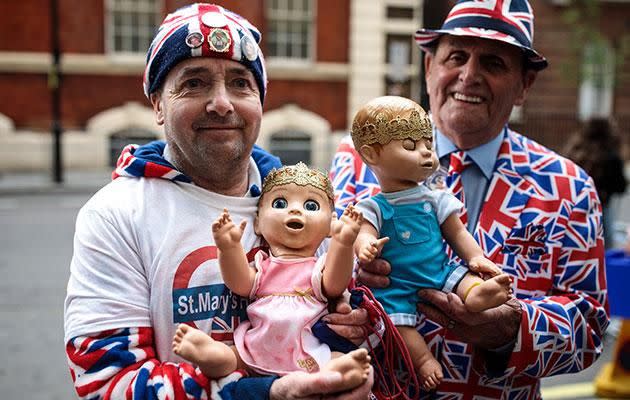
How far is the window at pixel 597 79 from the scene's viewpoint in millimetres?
20016

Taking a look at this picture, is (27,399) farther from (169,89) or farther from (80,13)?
(80,13)

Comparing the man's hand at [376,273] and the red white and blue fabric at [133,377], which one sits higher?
the man's hand at [376,273]

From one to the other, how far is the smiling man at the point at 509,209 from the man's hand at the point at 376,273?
1.15 feet

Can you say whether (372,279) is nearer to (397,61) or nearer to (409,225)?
(409,225)

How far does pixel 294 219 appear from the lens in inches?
78.3

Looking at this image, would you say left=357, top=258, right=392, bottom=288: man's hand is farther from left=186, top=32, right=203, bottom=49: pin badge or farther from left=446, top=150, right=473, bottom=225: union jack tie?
left=186, top=32, right=203, bottom=49: pin badge

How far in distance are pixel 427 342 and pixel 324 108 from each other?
1625 centimetres

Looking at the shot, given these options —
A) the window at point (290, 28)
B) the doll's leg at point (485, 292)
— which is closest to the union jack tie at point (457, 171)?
the doll's leg at point (485, 292)

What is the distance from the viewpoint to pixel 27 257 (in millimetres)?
8656

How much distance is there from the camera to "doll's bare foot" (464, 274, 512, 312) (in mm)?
2031

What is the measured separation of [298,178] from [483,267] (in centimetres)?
64

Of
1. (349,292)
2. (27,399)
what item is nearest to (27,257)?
(27,399)

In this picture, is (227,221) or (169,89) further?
(169,89)

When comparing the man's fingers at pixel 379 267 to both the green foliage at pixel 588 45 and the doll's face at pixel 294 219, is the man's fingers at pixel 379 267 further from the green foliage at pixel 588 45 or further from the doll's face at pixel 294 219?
the green foliage at pixel 588 45
